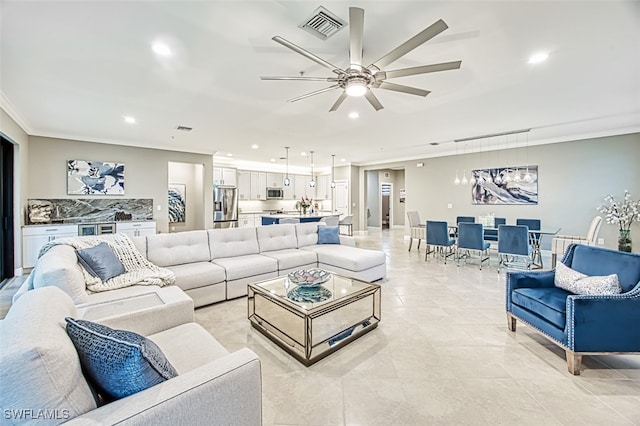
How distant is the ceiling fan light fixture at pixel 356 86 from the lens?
2512mm

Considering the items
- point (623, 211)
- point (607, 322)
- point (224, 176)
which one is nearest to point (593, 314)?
point (607, 322)

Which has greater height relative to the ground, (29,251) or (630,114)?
(630,114)

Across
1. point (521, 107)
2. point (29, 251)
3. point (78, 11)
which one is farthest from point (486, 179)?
point (29, 251)

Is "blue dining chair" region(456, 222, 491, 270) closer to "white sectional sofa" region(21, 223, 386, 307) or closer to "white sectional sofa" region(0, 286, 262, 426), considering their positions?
"white sectional sofa" region(21, 223, 386, 307)

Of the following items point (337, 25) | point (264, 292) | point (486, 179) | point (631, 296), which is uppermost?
point (337, 25)

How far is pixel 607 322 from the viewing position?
210 centimetres

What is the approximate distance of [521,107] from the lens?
4.22 meters

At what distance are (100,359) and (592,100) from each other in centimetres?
586

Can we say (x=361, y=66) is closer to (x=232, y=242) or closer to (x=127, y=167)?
(x=232, y=242)

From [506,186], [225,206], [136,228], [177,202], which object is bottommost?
[136,228]

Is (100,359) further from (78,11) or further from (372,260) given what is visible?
(372,260)

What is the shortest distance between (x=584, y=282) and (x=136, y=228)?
7646 millimetres

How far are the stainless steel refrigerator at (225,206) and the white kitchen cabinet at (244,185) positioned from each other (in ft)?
1.66

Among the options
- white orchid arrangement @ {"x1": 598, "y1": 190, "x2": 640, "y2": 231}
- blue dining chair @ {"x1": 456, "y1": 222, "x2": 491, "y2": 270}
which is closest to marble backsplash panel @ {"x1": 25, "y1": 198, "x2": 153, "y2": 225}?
blue dining chair @ {"x1": 456, "y1": 222, "x2": 491, "y2": 270}
